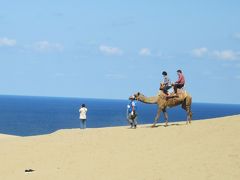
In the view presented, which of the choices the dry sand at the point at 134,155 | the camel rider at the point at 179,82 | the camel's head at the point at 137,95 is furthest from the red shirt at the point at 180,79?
the camel's head at the point at 137,95

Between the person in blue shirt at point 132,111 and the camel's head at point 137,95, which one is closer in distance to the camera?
the camel's head at point 137,95

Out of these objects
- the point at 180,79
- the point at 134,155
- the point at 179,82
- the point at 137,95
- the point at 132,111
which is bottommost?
the point at 134,155

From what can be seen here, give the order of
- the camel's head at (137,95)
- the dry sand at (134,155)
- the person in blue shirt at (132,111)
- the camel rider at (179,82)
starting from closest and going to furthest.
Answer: the dry sand at (134,155) < the camel rider at (179,82) < the camel's head at (137,95) < the person in blue shirt at (132,111)

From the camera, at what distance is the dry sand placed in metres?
21.2

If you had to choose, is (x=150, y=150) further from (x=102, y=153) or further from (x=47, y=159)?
(x=47, y=159)

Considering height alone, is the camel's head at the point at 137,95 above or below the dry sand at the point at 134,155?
above

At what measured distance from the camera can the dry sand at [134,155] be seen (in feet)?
69.6

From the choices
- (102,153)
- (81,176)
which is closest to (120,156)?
(102,153)

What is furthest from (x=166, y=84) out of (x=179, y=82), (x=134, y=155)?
(x=134, y=155)

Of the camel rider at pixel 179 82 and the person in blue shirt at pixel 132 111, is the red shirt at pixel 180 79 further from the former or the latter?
the person in blue shirt at pixel 132 111

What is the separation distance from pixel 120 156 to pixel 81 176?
2.83m

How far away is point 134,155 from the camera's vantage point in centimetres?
2427

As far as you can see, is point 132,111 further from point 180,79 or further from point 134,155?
point 134,155

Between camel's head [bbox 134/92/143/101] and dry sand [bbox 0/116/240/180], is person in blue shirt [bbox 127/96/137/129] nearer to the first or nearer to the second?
camel's head [bbox 134/92/143/101]
